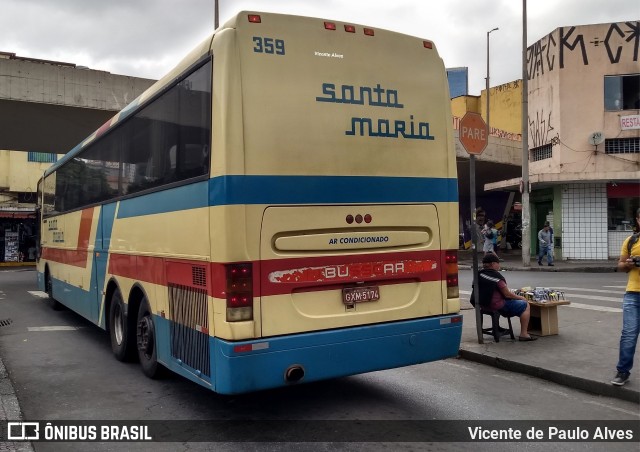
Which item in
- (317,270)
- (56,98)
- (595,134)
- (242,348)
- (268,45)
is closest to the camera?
(242,348)

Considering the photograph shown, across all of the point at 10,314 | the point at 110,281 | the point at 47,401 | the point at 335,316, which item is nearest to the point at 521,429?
the point at 335,316

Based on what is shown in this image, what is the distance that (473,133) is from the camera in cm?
824

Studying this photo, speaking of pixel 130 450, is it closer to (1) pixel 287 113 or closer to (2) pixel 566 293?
(1) pixel 287 113

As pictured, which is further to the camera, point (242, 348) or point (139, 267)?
point (139, 267)

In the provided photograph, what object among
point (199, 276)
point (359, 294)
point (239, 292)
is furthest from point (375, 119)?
point (199, 276)

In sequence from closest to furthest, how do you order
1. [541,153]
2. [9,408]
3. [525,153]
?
[9,408]
[525,153]
[541,153]

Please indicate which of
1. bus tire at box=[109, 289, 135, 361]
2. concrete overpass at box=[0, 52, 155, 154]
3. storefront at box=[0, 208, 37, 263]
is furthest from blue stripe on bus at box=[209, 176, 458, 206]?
storefront at box=[0, 208, 37, 263]

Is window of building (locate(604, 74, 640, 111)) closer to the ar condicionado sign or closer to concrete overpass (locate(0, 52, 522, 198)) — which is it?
concrete overpass (locate(0, 52, 522, 198))

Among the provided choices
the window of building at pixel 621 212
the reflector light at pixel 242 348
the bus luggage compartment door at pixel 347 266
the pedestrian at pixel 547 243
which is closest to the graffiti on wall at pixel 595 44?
the window of building at pixel 621 212

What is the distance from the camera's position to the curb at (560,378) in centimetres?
588

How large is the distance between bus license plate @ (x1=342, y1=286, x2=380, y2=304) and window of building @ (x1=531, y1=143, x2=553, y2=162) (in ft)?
74.8

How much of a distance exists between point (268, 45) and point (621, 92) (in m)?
23.8

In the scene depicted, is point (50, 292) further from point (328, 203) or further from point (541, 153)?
point (541, 153)

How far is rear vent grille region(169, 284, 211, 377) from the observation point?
16.3ft
